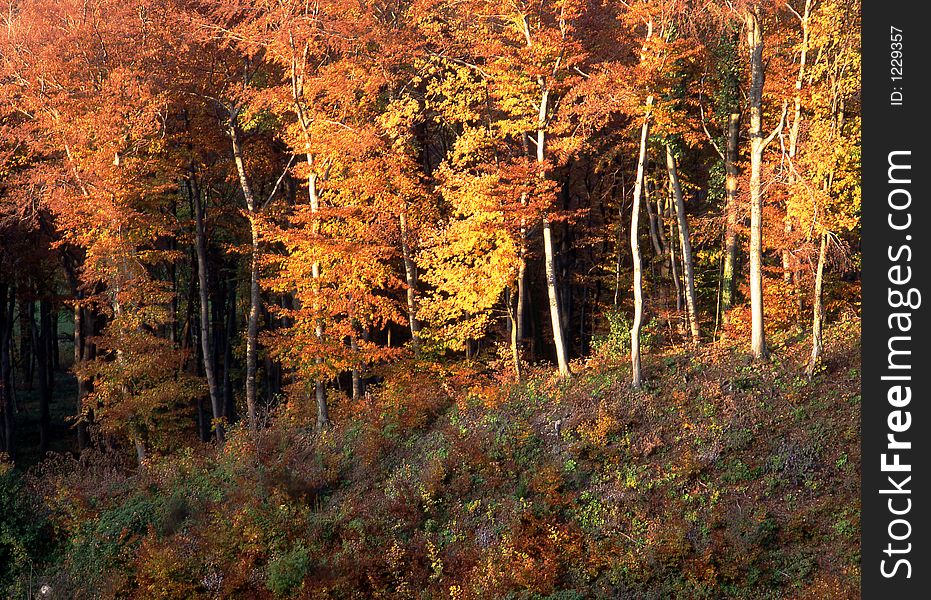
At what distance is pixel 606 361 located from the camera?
74.1ft

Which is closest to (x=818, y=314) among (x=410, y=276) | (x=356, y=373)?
(x=410, y=276)

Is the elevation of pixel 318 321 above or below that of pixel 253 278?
below

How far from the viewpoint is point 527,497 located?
18516 millimetres

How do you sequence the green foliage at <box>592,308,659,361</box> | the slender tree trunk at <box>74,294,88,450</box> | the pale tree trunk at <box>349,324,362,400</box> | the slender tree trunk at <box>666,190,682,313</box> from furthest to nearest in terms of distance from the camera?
the slender tree trunk at <box>74,294,88,450</box> < the slender tree trunk at <box>666,190,682,313</box> < the pale tree trunk at <box>349,324,362,400</box> < the green foliage at <box>592,308,659,361</box>

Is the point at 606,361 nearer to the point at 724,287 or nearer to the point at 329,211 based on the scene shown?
the point at 724,287

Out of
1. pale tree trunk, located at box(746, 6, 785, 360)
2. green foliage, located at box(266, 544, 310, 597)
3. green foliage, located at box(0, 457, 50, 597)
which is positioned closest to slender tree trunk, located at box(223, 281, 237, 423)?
green foliage, located at box(0, 457, 50, 597)

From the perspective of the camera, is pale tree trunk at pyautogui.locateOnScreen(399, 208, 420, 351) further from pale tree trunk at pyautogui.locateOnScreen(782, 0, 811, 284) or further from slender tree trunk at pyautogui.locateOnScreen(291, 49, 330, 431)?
pale tree trunk at pyautogui.locateOnScreen(782, 0, 811, 284)

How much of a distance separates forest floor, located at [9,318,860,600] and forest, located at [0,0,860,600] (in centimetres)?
8

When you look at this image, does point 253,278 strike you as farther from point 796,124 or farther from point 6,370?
point 796,124

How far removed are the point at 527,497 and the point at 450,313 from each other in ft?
21.7

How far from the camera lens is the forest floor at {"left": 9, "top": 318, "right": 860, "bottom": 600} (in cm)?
1568

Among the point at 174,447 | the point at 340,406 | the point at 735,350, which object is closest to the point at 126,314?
the point at 174,447

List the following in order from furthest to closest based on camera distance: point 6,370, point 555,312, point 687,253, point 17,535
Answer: point 6,370 < point 687,253 < point 555,312 < point 17,535

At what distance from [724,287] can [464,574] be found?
40.9 ft
